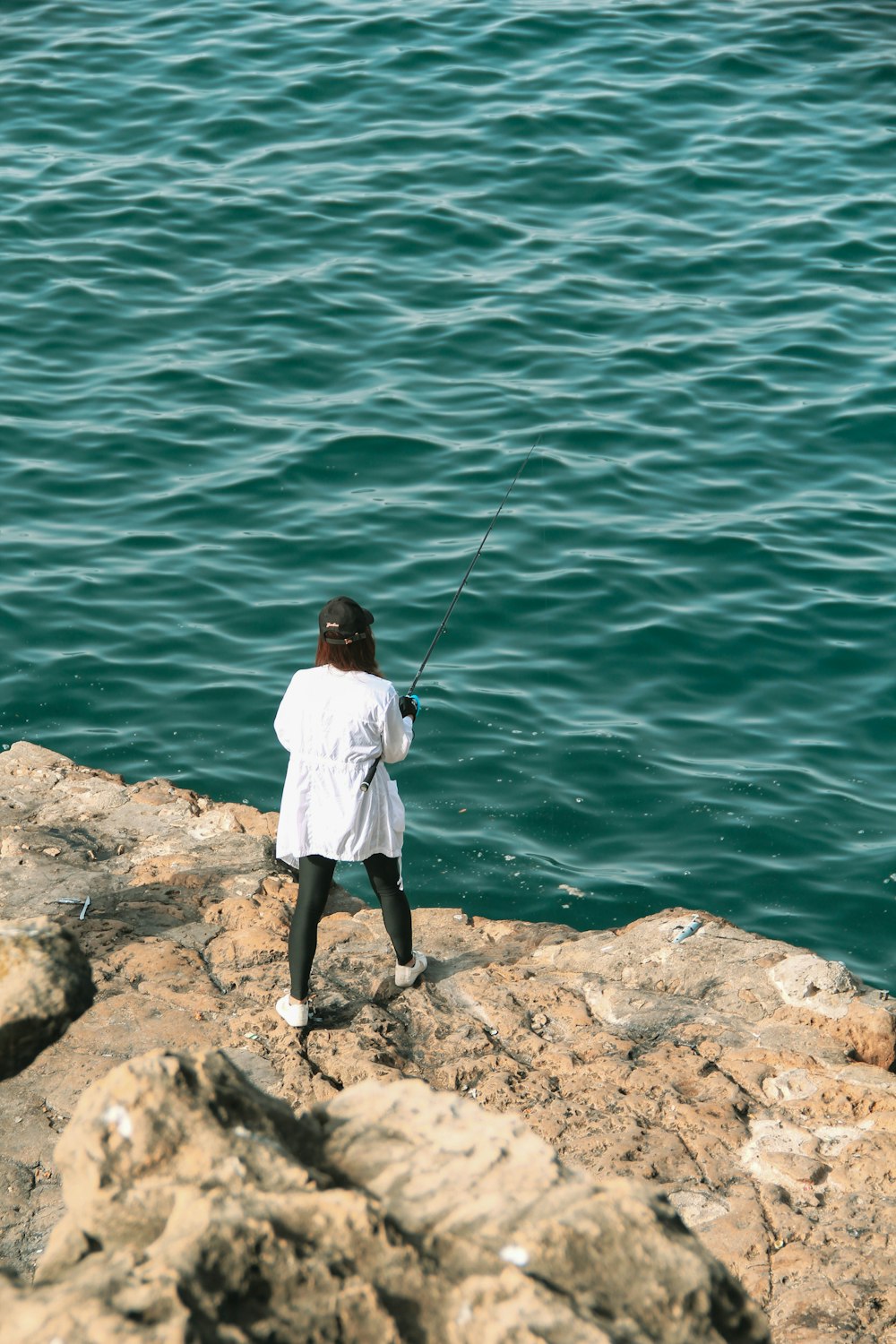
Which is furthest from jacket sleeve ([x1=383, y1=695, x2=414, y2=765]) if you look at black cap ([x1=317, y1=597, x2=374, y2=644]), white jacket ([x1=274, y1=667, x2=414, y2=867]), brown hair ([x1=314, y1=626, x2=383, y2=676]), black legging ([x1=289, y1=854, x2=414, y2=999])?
black legging ([x1=289, y1=854, x2=414, y2=999])

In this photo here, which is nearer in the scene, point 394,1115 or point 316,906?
point 394,1115

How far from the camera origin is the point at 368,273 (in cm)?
1434

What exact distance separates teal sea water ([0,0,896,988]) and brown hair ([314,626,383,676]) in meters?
2.65

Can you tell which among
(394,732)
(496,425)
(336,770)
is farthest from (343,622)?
(496,425)

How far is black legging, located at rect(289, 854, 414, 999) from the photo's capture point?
6160mm

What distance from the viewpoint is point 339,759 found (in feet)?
19.9

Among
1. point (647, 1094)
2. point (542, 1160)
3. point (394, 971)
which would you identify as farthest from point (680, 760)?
point (542, 1160)

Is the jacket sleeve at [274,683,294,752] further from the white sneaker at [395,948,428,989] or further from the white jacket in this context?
the white sneaker at [395,948,428,989]

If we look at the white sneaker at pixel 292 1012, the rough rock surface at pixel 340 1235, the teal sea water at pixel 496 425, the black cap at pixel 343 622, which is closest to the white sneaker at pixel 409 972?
the white sneaker at pixel 292 1012

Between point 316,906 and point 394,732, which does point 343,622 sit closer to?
point 394,732

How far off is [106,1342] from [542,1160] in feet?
3.26

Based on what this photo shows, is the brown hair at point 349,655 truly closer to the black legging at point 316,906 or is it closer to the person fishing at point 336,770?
the person fishing at point 336,770

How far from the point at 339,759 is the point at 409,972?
3.54 ft

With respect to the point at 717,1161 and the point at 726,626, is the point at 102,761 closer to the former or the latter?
the point at 726,626
